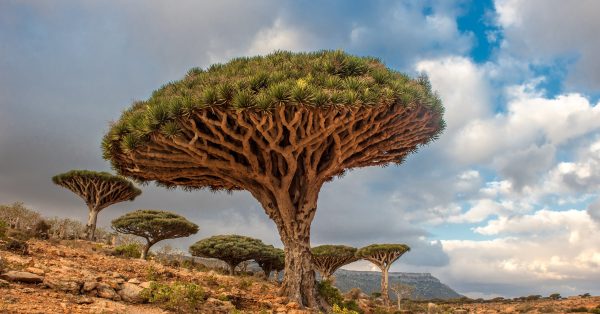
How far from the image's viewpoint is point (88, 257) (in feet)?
50.2

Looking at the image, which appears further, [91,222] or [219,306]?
[91,222]

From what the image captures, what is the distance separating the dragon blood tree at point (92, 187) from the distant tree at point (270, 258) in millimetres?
14603

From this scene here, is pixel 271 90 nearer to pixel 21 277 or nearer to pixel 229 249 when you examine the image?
pixel 21 277

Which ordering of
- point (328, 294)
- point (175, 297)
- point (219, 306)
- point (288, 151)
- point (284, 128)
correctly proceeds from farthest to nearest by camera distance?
1. point (328, 294)
2. point (284, 128)
3. point (288, 151)
4. point (219, 306)
5. point (175, 297)

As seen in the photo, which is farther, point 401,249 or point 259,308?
point 401,249

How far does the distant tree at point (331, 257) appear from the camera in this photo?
42.3 metres

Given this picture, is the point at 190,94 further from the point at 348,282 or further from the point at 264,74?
the point at 348,282

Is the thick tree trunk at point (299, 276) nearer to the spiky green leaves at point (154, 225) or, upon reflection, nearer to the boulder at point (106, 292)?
the boulder at point (106, 292)

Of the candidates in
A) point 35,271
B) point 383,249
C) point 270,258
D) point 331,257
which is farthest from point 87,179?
point 35,271

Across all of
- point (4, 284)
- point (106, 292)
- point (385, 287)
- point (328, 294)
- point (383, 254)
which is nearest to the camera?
point (4, 284)

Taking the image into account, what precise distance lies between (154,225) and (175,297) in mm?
26860

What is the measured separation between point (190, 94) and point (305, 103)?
3230mm

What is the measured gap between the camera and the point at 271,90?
10812 mm

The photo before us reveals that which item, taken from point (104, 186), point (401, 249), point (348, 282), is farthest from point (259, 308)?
point (348, 282)
